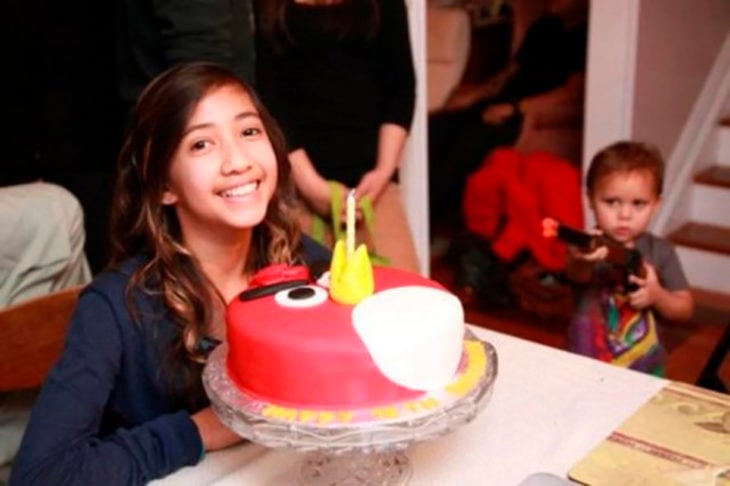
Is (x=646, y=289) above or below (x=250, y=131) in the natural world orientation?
below

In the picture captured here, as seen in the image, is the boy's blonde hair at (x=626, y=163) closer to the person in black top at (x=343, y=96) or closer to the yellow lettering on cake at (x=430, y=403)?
the person in black top at (x=343, y=96)

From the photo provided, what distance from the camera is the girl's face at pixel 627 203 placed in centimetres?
175

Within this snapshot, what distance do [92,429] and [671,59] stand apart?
277 centimetres

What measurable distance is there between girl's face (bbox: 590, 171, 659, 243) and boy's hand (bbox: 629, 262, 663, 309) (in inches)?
3.6

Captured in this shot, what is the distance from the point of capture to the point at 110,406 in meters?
1.19

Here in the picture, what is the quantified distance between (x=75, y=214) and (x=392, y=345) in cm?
102

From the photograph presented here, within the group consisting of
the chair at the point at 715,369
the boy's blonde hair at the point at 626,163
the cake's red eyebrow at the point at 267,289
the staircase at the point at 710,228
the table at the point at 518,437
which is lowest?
the staircase at the point at 710,228

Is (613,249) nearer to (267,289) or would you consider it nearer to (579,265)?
(579,265)

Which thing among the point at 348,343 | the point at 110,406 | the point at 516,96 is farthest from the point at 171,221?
the point at 516,96

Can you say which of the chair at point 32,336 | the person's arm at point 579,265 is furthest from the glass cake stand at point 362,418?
the person's arm at point 579,265

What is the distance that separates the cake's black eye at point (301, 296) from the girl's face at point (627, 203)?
0.97m

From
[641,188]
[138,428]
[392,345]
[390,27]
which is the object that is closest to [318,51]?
[390,27]

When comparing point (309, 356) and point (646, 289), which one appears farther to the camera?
point (646, 289)

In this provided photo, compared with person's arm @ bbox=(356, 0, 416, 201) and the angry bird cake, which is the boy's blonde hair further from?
the angry bird cake
